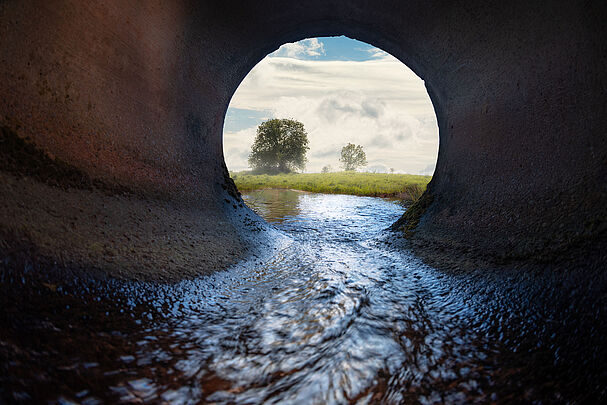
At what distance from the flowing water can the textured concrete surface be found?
0.70 m

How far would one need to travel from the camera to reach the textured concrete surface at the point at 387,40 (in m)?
2.61

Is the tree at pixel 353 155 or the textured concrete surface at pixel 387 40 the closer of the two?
the textured concrete surface at pixel 387 40

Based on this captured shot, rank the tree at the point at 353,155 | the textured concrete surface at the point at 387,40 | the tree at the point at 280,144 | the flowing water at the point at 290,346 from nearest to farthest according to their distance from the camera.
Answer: the flowing water at the point at 290,346
the textured concrete surface at the point at 387,40
the tree at the point at 280,144
the tree at the point at 353,155

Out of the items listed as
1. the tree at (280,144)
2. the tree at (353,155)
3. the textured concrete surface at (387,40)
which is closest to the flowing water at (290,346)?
the textured concrete surface at (387,40)

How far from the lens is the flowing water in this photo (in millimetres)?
1636

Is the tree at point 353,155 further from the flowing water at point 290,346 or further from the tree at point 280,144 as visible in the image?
the flowing water at point 290,346

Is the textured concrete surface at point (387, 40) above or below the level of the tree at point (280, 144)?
below

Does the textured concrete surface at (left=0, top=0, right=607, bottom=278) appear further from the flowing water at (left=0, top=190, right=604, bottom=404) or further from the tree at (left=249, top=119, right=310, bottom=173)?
the tree at (left=249, top=119, right=310, bottom=173)

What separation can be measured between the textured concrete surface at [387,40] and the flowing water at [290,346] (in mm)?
697

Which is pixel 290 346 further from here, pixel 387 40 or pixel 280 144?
pixel 280 144

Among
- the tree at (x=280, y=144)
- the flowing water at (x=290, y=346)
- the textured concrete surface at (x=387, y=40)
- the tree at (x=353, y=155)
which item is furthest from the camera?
the tree at (x=353, y=155)

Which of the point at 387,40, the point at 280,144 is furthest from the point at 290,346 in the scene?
the point at 280,144

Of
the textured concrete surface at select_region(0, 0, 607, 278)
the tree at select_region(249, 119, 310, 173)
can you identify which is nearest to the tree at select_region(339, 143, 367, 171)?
the tree at select_region(249, 119, 310, 173)

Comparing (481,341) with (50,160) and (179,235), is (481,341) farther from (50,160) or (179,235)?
(50,160)
